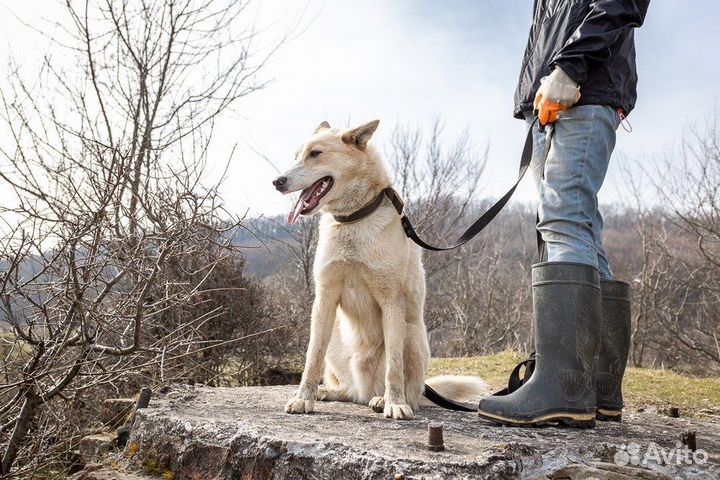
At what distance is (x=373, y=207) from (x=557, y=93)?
3.80ft

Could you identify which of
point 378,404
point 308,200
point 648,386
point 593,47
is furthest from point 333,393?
point 648,386

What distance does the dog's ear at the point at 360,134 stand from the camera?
323cm

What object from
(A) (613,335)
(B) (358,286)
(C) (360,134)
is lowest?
(A) (613,335)

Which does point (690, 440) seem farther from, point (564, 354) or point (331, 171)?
point (331, 171)

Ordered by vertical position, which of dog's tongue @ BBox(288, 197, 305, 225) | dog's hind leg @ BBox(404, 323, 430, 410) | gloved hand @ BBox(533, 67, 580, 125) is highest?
gloved hand @ BBox(533, 67, 580, 125)

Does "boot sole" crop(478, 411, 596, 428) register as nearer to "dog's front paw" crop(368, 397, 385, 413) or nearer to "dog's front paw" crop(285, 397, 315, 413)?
"dog's front paw" crop(368, 397, 385, 413)

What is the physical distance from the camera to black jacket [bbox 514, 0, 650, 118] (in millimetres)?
2402

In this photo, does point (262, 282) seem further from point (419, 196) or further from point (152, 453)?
point (419, 196)

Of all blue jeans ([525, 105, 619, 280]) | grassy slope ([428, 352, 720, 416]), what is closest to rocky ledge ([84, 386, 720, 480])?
blue jeans ([525, 105, 619, 280])

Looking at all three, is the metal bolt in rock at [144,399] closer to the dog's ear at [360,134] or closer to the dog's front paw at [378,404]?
the dog's front paw at [378,404]

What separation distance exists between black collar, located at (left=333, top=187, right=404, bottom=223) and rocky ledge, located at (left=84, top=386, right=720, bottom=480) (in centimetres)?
106

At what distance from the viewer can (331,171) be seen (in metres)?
3.14

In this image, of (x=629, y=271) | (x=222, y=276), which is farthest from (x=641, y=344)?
(x=222, y=276)

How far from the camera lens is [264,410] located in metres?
2.78
